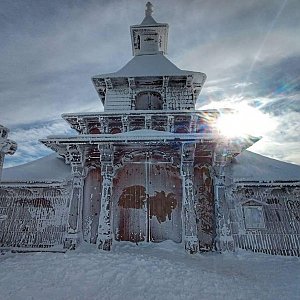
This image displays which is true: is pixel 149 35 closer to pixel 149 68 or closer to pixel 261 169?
pixel 149 68

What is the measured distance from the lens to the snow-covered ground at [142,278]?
15.4 ft

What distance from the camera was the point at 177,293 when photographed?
4777 millimetres

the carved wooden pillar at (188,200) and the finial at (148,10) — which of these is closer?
the carved wooden pillar at (188,200)

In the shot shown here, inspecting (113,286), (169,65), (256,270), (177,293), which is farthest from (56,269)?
(169,65)

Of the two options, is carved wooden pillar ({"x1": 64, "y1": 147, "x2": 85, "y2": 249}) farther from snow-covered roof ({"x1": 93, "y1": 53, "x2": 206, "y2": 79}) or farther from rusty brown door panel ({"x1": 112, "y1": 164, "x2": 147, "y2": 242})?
snow-covered roof ({"x1": 93, "y1": 53, "x2": 206, "y2": 79})

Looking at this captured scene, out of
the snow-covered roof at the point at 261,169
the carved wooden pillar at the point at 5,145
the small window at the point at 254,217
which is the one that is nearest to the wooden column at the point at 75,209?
the carved wooden pillar at the point at 5,145

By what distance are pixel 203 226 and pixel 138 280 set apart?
4.63 metres

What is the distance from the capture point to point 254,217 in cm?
941

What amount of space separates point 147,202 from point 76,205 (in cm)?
274

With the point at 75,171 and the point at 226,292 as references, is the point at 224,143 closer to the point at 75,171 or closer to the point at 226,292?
the point at 226,292

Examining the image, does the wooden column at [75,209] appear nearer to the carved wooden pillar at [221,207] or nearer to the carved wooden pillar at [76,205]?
the carved wooden pillar at [76,205]

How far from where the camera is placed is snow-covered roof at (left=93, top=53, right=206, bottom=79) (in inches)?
491

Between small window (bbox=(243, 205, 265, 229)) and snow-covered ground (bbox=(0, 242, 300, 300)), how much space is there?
171cm

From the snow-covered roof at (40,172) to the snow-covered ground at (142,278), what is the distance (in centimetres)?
370
